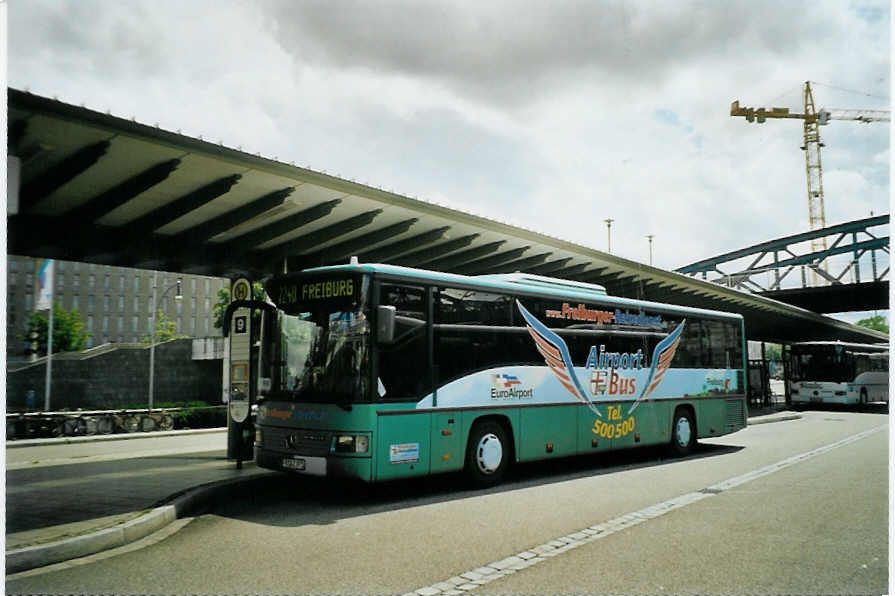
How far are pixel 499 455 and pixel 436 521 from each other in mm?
2781

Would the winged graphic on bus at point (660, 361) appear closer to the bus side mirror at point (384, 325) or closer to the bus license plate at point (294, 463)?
the bus side mirror at point (384, 325)

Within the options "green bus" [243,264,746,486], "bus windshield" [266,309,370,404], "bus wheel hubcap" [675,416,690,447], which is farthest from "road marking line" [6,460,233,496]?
"bus wheel hubcap" [675,416,690,447]

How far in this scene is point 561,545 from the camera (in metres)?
6.61

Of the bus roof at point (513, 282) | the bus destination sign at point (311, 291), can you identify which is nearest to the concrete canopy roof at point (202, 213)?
the bus roof at point (513, 282)

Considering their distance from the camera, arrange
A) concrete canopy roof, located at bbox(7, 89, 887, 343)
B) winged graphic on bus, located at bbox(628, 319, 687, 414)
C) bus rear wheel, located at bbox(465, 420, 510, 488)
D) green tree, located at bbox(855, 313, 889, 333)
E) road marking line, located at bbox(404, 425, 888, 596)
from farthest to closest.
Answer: green tree, located at bbox(855, 313, 889, 333) → winged graphic on bus, located at bbox(628, 319, 687, 414) → bus rear wheel, located at bbox(465, 420, 510, 488) → concrete canopy roof, located at bbox(7, 89, 887, 343) → road marking line, located at bbox(404, 425, 888, 596)

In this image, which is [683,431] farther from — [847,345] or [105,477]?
[847,345]

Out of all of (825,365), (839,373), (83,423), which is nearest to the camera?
(83,423)

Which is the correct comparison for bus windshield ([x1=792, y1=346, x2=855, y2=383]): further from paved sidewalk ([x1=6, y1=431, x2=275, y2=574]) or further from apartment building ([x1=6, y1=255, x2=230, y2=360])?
paved sidewalk ([x1=6, y1=431, x2=275, y2=574])

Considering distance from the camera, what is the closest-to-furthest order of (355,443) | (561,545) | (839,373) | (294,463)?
(561,545) < (355,443) < (294,463) < (839,373)

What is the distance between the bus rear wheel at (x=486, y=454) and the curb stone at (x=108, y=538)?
341 cm

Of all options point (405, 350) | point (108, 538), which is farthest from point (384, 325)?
point (108, 538)

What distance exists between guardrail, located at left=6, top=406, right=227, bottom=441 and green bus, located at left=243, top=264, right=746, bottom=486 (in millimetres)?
12548

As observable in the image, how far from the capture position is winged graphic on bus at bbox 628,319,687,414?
13748 mm

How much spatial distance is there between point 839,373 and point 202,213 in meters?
31.4
